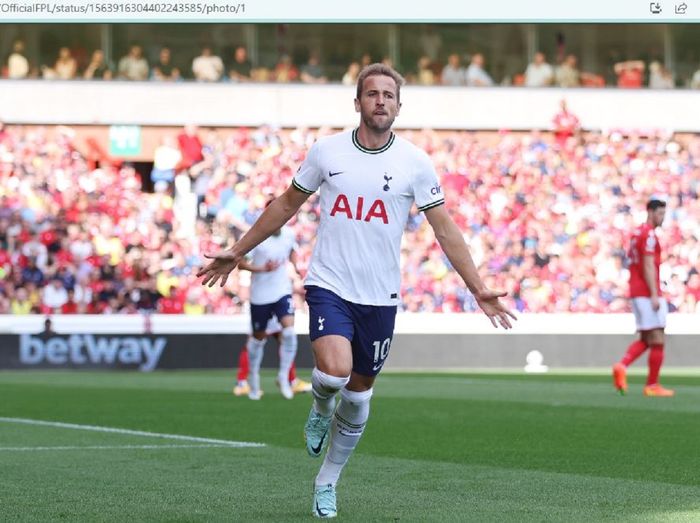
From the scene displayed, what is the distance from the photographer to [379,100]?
8000 millimetres

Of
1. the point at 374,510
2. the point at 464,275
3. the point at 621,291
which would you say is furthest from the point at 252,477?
the point at 621,291

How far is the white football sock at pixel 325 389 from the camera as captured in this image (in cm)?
796

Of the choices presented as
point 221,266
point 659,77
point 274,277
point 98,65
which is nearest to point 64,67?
point 98,65

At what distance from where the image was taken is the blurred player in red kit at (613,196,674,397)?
1889 centimetres

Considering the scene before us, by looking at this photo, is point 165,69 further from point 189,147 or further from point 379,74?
point 379,74

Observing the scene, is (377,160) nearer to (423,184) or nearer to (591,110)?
(423,184)

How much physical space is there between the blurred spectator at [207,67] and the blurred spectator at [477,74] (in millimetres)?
6132

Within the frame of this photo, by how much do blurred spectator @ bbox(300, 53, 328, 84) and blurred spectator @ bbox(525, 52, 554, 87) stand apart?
5129 millimetres

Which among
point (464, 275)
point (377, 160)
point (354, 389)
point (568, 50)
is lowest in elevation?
point (354, 389)

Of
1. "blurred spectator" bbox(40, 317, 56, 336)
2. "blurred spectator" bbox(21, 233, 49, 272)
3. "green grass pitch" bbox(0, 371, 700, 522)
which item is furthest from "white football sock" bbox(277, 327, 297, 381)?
"blurred spectator" bbox(21, 233, 49, 272)

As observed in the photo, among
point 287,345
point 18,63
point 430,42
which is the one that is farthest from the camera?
point 430,42

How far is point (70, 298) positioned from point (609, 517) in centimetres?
2221

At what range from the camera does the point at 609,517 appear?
316 inches

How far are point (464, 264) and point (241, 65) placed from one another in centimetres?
3006
